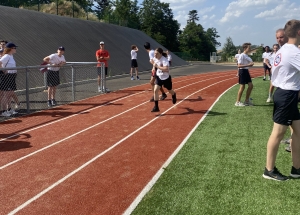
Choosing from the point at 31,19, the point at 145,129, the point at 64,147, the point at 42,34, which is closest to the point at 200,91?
the point at 145,129

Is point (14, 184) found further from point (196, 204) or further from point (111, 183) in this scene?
point (196, 204)

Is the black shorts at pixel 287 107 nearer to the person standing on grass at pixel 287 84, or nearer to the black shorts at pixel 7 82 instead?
the person standing on grass at pixel 287 84

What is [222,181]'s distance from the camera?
4.31 meters

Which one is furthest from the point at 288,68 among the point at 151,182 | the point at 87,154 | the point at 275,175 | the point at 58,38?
the point at 58,38

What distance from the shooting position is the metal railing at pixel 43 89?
30.2ft

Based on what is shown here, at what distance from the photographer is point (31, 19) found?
69.8 feet

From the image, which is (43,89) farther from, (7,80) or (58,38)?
(58,38)

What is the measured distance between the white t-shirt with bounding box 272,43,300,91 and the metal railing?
279 inches

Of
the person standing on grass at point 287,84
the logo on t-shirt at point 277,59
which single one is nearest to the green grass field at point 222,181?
the person standing on grass at point 287,84

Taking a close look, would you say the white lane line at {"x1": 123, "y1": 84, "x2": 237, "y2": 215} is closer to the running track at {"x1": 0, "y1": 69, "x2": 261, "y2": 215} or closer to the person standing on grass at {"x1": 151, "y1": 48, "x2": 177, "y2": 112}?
the running track at {"x1": 0, "y1": 69, "x2": 261, "y2": 215}

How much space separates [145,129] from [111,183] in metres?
3.08

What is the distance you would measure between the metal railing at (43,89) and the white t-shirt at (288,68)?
23.2 feet

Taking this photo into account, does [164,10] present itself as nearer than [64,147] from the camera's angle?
No

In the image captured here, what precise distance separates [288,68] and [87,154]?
3.66m
